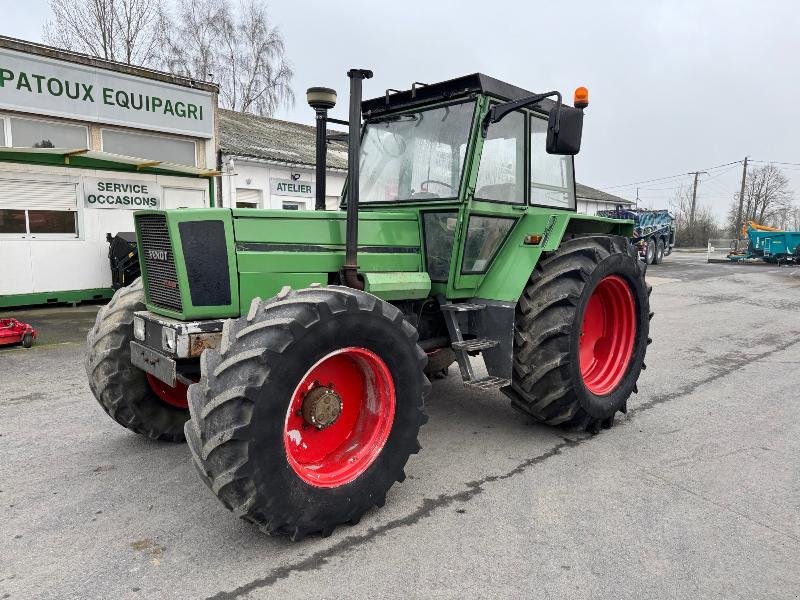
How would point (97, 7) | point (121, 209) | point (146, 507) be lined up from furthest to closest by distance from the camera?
1. point (97, 7)
2. point (121, 209)
3. point (146, 507)

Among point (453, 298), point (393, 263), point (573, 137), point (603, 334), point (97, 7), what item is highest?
point (97, 7)

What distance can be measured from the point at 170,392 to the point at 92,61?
30.9ft

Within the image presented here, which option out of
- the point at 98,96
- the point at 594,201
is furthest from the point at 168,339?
the point at 594,201

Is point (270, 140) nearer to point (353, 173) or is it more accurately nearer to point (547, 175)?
point (547, 175)

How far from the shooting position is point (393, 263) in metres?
3.72

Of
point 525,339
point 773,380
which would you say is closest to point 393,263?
point 525,339

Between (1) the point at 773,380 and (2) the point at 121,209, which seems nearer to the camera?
(1) the point at 773,380

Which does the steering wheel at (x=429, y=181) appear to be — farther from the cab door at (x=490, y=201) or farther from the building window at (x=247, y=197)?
the building window at (x=247, y=197)

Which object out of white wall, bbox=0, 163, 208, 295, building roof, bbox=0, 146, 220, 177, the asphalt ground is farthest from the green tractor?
white wall, bbox=0, 163, 208, 295

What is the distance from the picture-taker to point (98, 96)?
35.6 ft

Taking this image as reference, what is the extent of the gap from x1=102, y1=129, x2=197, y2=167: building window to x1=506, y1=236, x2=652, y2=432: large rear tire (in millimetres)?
10096

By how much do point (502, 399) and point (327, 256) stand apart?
7.99 ft

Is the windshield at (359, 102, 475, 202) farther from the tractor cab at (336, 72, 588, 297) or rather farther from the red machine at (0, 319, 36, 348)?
the red machine at (0, 319, 36, 348)

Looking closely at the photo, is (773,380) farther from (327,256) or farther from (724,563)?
(327,256)
